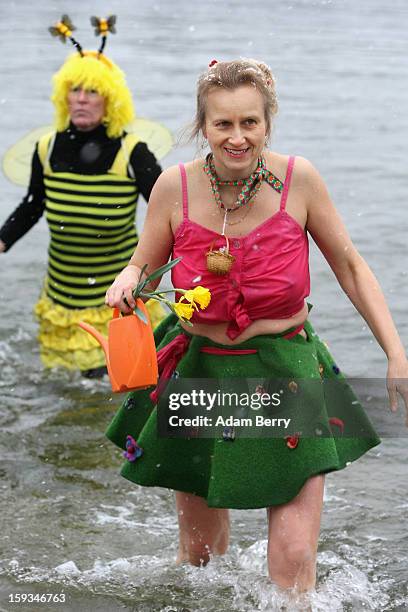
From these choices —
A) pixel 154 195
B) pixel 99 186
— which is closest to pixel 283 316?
pixel 154 195

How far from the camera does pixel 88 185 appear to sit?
6418 millimetres

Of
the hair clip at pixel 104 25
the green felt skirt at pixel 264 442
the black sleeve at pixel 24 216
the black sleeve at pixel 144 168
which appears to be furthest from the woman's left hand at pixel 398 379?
the hair clip at pixel 104 25

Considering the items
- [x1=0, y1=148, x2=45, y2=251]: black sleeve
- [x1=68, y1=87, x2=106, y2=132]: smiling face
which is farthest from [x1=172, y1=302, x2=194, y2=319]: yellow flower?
[x1=0, y1=148, x2=45, y2=251]: black sleeve

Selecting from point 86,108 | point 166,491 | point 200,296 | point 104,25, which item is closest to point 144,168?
point 86,108

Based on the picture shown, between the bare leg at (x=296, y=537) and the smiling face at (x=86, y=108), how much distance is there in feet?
9.45

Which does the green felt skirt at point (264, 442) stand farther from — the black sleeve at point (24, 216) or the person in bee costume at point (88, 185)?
the black sleeve at point (24, 216)

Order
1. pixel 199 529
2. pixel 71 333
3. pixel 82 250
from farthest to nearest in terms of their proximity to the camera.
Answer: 1. pixel 71 333
2. pixel 82 250
3. pixel 199 529

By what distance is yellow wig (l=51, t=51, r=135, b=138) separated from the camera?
6438mm

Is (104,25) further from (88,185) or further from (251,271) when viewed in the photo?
(251,271)

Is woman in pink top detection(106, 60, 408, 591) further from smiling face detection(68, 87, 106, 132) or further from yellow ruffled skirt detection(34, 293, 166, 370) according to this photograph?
yellow ruffled skirt detection(34, 293, 166, 370)

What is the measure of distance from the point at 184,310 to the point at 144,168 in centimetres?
258

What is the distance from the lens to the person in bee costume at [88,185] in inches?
253

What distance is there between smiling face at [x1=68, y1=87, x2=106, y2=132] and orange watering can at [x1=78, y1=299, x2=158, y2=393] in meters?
2.59

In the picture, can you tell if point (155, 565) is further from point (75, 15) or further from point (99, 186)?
point (75, 15)
